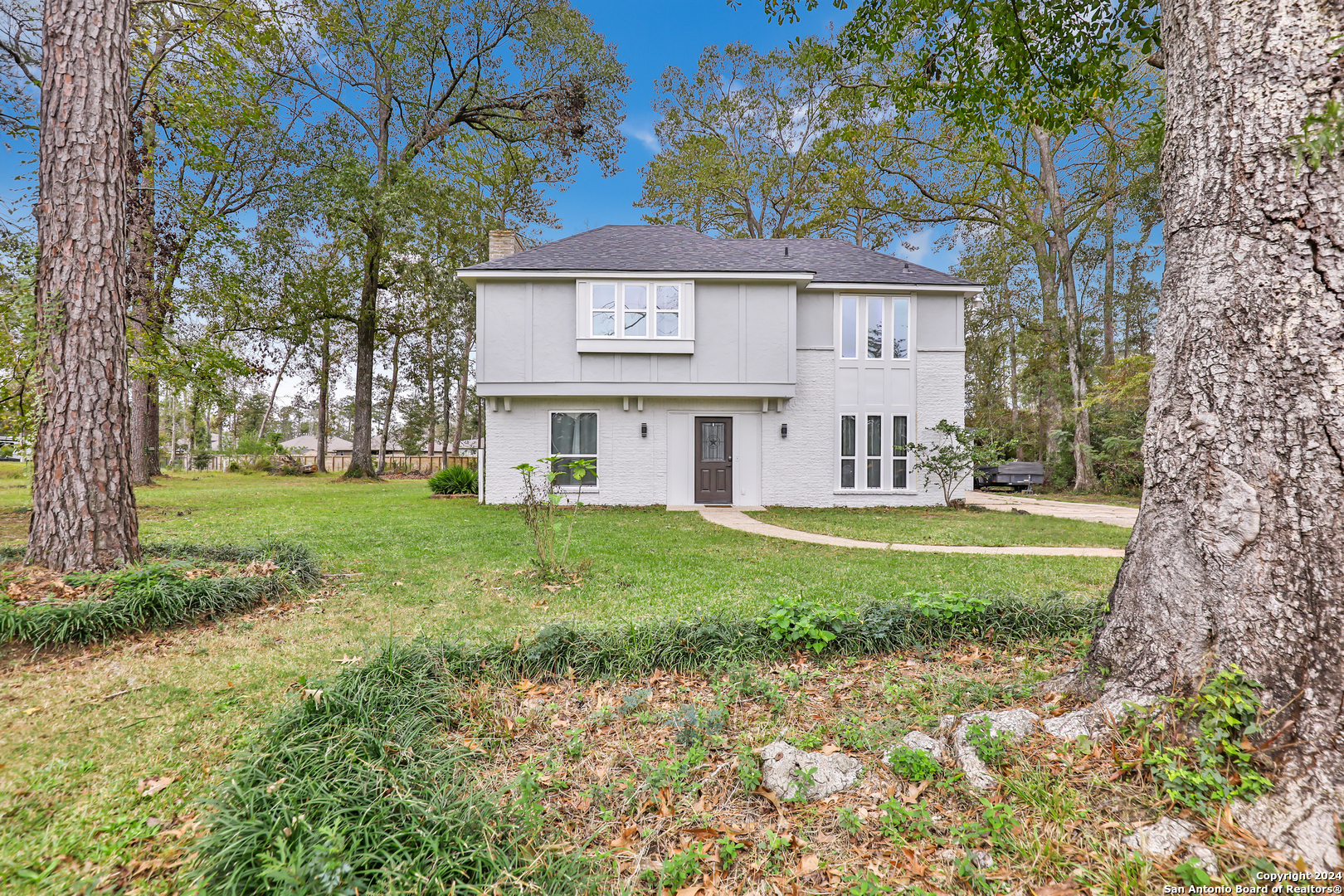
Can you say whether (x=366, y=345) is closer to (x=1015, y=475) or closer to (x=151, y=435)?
(x=151, y=435)

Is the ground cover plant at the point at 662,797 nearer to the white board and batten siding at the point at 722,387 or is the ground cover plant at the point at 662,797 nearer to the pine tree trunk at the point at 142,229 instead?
the white board and batten siding at the point at 722,387

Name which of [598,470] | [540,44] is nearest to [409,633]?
[598,470]

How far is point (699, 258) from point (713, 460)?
15.6 ft

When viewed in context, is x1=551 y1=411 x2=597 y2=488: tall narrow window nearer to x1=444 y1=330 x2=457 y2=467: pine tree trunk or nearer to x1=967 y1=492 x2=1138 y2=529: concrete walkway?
x1=967 y1=492 x2=1138 y2=529: concrete walkway

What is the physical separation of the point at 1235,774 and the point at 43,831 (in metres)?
4.07

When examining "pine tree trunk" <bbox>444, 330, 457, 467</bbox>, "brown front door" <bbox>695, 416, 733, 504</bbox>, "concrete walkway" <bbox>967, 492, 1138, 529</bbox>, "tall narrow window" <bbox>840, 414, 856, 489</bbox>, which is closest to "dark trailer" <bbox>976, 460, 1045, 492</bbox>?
"concrete walkway" <bbox>967, 492, 1138, 529</bbox>

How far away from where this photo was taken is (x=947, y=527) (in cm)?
953

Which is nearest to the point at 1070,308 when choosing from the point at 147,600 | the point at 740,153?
the point at 740,153

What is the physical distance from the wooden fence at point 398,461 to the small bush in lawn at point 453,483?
7.20 meters

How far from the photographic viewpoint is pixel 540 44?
17375 millimetres

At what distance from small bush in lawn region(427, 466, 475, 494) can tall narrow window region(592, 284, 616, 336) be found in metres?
5.91

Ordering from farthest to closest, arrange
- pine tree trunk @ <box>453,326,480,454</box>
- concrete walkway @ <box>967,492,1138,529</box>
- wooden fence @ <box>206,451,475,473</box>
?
1. pine tree trunk @ <box>453,326,480,454</box>
2. wooden fence @ <box>206,451,475,473</box>
3. concrete walkway @ <box>967,492,1138,529</box>

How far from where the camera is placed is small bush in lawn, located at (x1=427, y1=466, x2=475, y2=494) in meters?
14.6

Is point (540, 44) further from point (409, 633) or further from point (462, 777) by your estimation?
point (462, 777)
